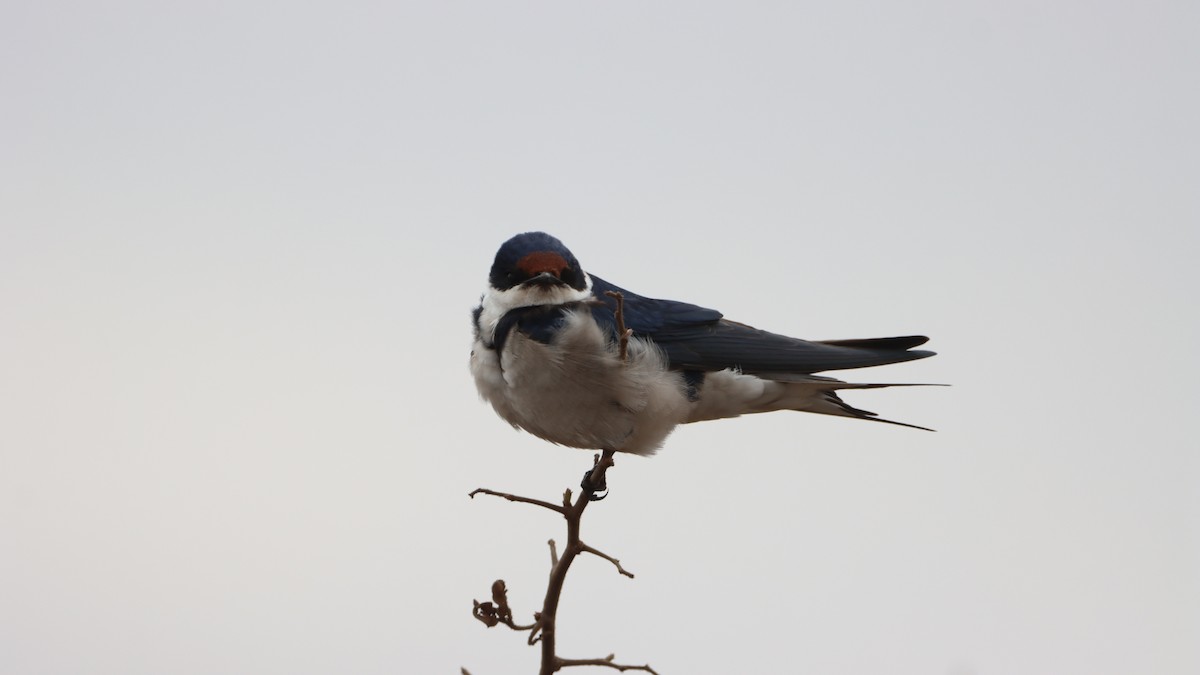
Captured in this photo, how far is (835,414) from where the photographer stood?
3098mm

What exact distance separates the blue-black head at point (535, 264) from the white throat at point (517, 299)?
1 centimetres

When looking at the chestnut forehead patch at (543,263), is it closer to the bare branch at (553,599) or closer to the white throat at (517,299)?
the white throat at (517,299)

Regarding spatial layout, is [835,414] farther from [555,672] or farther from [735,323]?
[555,672]

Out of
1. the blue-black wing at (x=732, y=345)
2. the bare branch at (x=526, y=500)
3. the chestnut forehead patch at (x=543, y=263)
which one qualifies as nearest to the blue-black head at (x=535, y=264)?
the chestnut forehead patch at (x=543, y=263)

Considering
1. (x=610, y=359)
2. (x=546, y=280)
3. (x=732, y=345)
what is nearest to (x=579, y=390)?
(x=610, y=359)

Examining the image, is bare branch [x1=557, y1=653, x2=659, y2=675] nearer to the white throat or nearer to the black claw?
the black claw

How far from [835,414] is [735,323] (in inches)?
13.9

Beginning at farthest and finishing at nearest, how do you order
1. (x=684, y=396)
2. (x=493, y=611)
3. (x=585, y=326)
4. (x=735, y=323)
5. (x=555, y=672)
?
(x=735, y=323) → (x=684, y=396) → (x=585, y=326) → (x=493, y=611) → (x=555, y=672)

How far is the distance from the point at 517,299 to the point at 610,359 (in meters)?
0.26

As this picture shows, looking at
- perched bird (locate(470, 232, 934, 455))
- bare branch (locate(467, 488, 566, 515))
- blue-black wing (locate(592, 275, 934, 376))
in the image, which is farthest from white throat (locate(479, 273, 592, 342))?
bare branch (locate(467, 488, 566, 515))

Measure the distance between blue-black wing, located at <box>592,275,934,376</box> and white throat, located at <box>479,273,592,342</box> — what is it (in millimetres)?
172

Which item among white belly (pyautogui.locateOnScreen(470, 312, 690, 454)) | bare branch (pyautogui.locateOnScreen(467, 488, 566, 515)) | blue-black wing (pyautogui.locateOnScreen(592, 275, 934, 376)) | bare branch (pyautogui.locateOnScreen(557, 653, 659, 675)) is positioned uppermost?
blue-black wing (pyautogui.locateOnScreen(592, 275, 934, 376))

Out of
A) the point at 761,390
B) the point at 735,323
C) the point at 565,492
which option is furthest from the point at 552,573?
the point at 735,323

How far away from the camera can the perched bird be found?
2.51m
